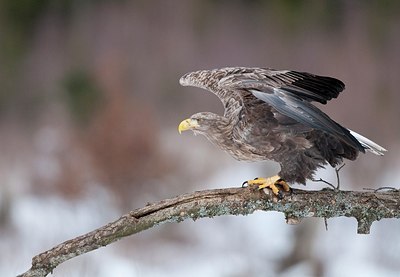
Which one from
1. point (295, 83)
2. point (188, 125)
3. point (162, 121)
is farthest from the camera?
point (162, 121)

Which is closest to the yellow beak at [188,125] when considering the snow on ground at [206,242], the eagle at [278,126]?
the eagle at [278,126]

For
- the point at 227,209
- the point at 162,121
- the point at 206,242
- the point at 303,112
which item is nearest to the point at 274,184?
the point at 227,209

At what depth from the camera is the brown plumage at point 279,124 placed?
2609 mm

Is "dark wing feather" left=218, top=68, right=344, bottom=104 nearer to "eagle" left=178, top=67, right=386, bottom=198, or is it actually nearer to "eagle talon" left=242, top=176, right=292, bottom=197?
"eagle" left=178, top=67, right=386, bottom=198

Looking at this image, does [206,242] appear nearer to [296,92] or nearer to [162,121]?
[162,121]

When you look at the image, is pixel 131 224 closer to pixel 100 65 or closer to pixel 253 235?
pixel 253 235

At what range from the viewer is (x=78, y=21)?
7285 mm

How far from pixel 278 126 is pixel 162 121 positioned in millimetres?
3340

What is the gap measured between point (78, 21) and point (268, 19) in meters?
1.76

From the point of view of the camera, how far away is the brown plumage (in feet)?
8.56

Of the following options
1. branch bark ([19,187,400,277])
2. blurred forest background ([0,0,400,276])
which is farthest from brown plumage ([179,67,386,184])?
blurred forest background ([0,0,400,276])

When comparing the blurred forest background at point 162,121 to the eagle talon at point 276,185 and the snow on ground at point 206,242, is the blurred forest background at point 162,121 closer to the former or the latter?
the snow on ground at point 206,242

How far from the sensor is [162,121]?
6023 mm

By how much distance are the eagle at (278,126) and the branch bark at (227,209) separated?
0.21 feet
